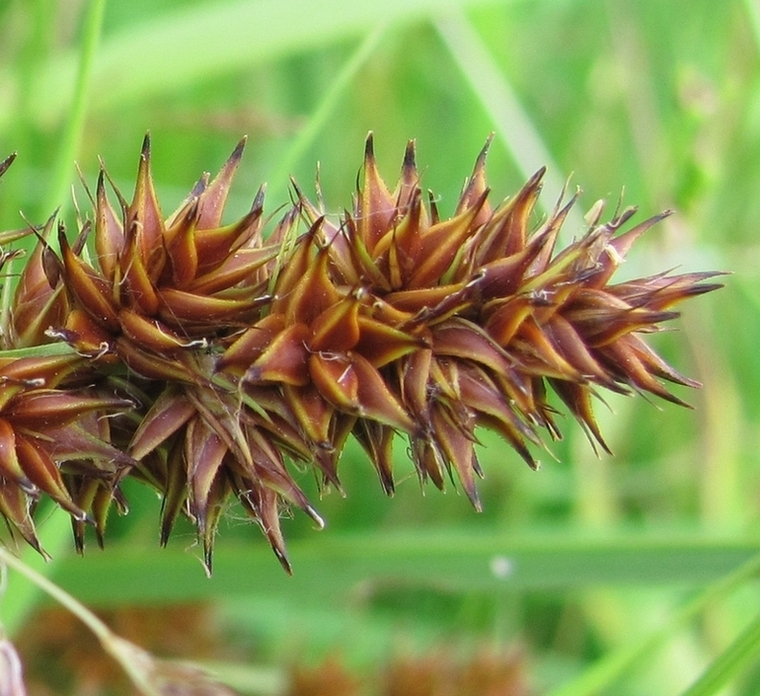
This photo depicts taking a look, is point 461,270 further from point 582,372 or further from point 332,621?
point 332,621

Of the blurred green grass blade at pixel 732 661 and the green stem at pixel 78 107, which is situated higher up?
the green stem at pixel 78 107

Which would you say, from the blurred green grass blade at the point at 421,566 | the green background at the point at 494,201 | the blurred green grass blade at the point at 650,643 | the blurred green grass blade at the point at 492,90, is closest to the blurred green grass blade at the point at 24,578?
the green background at the point at 494,201

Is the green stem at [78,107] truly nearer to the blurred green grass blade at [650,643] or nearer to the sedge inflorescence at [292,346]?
the sedge inflorescence at [292,346]

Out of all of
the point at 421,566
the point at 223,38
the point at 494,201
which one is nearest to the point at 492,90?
the point at 223,38

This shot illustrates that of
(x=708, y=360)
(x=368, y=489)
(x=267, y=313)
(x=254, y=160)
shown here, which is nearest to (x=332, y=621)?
(x=368, y=489)

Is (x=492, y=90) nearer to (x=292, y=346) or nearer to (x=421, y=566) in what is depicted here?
(x=421, y=566)

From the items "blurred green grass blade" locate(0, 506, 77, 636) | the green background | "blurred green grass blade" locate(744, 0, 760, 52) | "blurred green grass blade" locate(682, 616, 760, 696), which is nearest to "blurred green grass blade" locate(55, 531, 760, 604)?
the green background

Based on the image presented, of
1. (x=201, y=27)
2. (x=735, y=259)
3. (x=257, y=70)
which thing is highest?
(x=257, y=70)
